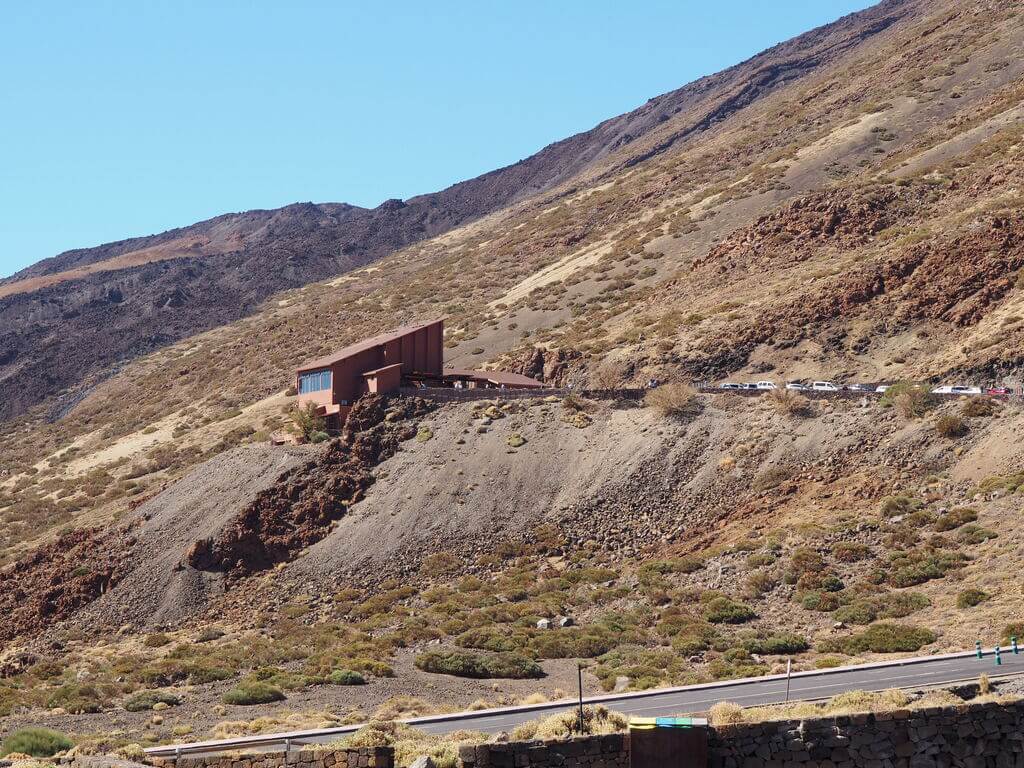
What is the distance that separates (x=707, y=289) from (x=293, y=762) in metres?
53.0

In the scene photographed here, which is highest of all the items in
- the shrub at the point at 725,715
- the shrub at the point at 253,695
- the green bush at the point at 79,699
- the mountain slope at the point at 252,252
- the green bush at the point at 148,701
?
the mountain slope at the point at 252,252

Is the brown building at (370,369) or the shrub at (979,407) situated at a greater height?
the brown building at (370,369)

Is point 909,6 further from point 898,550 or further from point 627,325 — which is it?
point 898,550

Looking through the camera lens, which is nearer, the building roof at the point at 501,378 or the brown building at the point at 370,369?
the brown building at the point at 370,369

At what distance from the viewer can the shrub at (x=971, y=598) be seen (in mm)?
27484

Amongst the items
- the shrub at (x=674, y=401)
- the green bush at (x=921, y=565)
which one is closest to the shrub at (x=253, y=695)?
the green bush at (x=921, y=565)

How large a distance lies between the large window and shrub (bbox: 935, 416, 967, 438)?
24.5 m

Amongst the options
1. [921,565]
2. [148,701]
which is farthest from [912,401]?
[148,701]

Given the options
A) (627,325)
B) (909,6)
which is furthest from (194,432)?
(909,6)

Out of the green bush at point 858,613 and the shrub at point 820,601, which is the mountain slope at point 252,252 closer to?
the shrub at point 820,601

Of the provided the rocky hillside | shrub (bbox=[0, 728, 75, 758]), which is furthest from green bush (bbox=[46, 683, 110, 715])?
shrub (bbox=[0, 728, 75, 758])

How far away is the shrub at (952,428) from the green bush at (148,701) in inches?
966

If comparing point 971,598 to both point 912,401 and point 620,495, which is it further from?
point 620,495

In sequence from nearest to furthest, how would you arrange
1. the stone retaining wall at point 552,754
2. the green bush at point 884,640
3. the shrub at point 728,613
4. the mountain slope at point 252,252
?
the stone retaining wall at point 552,754 → the green bush at point 884,640 → the shrub at point 728,613 → the mountain slope at point 252,252
